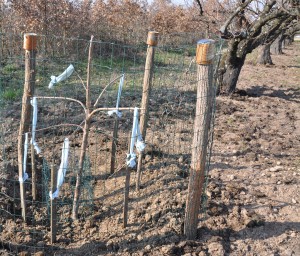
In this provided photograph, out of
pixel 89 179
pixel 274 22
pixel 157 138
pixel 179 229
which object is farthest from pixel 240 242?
pixel 274 22

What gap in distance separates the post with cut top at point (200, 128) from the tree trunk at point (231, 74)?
17.3 feet

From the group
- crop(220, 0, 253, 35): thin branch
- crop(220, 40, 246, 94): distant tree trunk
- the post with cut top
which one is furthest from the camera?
crop(220, 40, 246, 94): distant tree trunk

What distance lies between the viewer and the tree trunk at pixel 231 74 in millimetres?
8086

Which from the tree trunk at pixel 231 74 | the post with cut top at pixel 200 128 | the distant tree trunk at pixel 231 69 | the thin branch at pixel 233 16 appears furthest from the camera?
the tree trunk at pixel 231 74

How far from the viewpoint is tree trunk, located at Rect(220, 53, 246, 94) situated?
26.5 ft

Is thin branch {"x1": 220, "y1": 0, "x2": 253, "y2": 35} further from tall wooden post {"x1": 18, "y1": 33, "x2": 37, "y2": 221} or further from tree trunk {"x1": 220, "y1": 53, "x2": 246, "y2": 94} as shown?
tall wooden post {"x1": 18, "y1": 33, "x2": 37, "y2": 221}

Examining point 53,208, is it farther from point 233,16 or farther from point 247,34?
point 247,34

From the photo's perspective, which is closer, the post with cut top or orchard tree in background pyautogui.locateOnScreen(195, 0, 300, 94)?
the post with cut top

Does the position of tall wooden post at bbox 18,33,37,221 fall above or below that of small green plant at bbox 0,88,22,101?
above

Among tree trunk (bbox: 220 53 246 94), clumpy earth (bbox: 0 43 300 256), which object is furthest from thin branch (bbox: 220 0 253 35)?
clumpy earth (bbox: 0 43 300 256)

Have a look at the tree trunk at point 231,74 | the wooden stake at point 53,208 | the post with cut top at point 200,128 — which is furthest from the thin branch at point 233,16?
the wooden stake at point 53,208

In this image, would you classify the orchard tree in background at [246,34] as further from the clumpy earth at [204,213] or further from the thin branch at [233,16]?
the clumpy earth at [204,213]

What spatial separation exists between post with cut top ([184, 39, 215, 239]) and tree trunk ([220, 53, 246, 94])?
17.3 ft

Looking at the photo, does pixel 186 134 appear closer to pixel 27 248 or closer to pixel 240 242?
pixel 240 242
